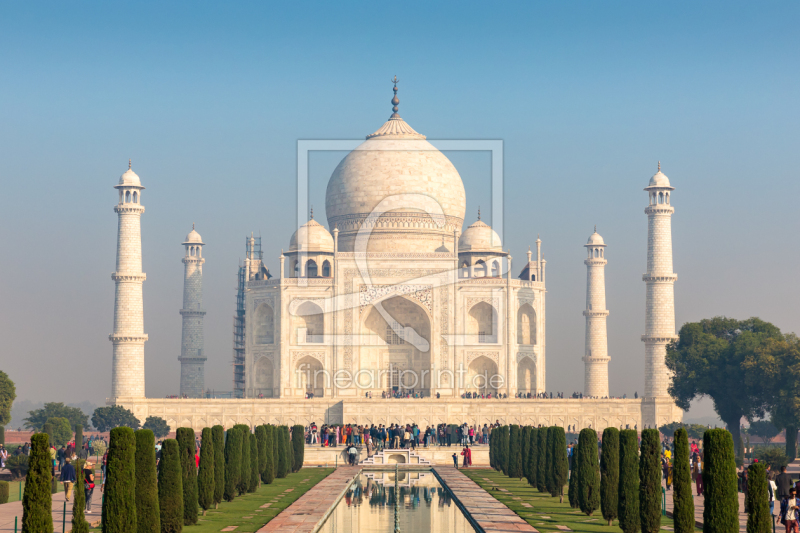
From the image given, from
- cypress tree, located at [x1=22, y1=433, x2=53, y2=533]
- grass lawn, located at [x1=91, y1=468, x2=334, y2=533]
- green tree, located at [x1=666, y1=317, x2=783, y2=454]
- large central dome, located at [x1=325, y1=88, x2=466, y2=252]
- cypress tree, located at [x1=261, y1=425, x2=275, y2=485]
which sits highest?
large central dome, located at [x1=325, y1=88, x2=466, y2=252]

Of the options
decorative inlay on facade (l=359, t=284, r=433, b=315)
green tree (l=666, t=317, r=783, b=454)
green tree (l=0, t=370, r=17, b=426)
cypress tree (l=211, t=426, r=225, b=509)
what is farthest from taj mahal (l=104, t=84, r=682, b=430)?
cypress tree (l=211, t=426, r=225, b=509)

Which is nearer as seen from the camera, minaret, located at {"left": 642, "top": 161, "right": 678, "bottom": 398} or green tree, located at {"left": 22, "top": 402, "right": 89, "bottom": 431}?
green tree, located at {"left": 22, "top": 402, "right": 89, "bottom": 431}

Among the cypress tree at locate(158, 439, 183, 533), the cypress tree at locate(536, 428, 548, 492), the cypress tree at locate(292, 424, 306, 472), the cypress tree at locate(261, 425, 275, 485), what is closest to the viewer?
the cypress tree at locate(158, 439, 183, 533)

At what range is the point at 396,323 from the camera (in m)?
39.5

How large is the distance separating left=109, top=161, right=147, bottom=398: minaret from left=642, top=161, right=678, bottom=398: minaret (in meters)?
16.9

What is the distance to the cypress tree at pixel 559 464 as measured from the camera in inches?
714

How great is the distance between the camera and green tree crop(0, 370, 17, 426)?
102ft

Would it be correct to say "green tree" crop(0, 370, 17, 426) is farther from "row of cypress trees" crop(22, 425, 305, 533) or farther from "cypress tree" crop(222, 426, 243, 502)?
"cypress tree" crop(222, 426, 243, 502)

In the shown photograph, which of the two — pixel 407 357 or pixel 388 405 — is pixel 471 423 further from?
pixel 407 357

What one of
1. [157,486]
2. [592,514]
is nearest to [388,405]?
[592,514]

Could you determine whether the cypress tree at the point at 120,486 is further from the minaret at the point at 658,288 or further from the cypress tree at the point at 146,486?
the minaret at the point at 658,288

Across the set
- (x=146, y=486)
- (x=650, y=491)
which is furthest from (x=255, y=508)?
(x=650, y=491)

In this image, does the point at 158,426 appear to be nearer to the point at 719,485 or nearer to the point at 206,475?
the point at 206,475

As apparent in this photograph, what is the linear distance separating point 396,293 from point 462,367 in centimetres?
340
